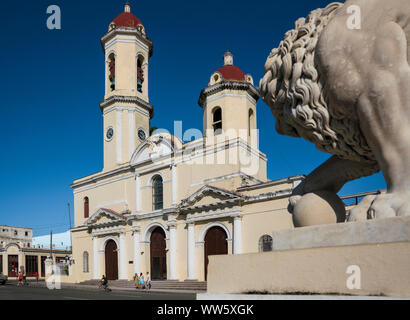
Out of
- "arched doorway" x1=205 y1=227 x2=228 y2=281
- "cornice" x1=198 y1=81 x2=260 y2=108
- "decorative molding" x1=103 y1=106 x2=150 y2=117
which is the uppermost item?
"cornice" x1=198 y1=81 x2=260 y2=108

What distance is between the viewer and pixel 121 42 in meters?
28.0

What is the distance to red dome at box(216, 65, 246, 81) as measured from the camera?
23.9m

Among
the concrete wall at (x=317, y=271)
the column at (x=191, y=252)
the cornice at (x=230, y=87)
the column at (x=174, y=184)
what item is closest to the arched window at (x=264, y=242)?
the column at (x=191, y=252)

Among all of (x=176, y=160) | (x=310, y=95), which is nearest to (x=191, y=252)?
(x=176, y=160)

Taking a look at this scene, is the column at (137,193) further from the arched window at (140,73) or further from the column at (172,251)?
the arched window at (140,73)

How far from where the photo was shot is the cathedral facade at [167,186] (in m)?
20.0

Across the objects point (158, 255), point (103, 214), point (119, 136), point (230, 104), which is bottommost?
point (158, 255)

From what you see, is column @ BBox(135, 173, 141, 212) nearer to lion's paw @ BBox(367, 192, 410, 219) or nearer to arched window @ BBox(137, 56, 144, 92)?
arched window @ BBox(137, 56, 144, 92)

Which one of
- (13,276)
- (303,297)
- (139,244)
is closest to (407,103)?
(303,297)

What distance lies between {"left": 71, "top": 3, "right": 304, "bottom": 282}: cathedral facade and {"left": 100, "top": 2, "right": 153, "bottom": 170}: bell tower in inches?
2.6

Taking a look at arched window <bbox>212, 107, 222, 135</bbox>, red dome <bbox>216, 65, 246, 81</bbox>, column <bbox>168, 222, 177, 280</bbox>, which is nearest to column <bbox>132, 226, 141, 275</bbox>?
column <bbox>168, 222, 177, 280</bbox>

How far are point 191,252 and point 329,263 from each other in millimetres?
20112

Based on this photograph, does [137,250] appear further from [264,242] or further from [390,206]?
[390,206]

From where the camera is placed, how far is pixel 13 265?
1770 inches
